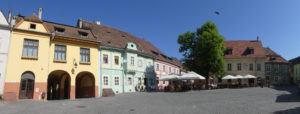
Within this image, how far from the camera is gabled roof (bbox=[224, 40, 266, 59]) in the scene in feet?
152

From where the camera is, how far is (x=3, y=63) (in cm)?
1927

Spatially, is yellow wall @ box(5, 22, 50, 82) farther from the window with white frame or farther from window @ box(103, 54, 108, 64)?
the window with white frame

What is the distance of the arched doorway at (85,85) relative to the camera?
25109 millimetres

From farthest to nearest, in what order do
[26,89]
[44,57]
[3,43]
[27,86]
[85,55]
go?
1. [85,55]
2. [44,57]
3. [27,86]
4. [26,89]
5. [3,43]

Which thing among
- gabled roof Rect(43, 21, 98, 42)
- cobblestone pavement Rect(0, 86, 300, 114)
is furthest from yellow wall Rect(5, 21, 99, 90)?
cobblestone pavement Rect(0, 86, 300, 114)

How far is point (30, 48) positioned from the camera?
20781 mm

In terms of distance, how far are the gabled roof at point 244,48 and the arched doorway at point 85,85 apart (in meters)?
32.0

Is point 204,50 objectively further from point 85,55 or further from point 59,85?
point 59,85

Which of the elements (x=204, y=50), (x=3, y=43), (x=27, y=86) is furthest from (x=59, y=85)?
(x=204, y=50)

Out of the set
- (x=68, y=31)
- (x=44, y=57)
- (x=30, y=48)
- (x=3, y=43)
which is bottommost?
(x=44, y=57)

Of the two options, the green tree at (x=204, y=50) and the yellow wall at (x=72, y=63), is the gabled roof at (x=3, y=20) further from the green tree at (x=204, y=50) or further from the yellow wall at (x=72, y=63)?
the green tree at (x=204, y=50)

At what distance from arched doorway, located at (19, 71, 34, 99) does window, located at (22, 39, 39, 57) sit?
5.44ft

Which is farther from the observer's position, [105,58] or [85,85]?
[105,58]

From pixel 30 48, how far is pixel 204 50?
77.0 feet
